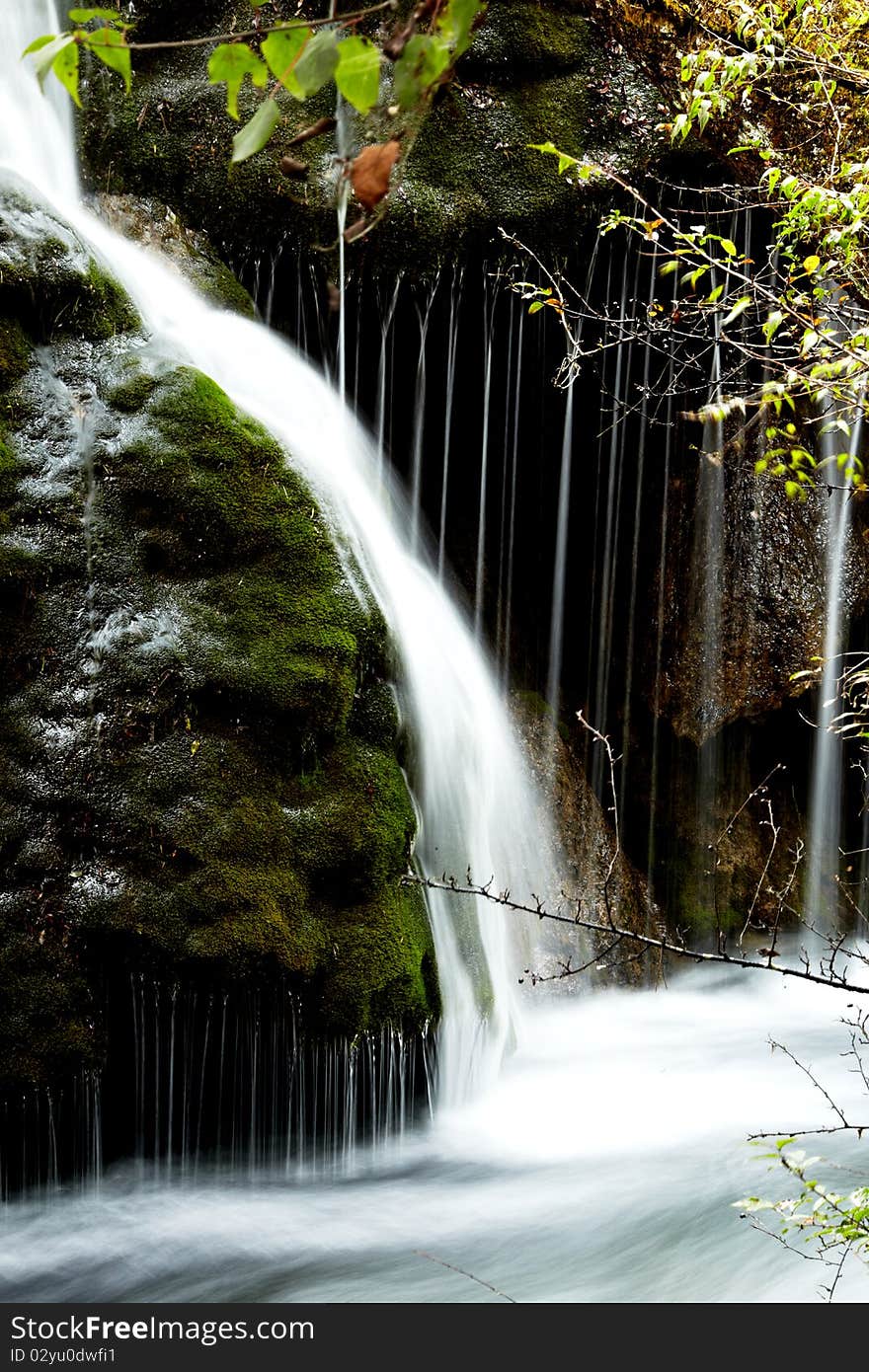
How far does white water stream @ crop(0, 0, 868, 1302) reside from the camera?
373 centimetres

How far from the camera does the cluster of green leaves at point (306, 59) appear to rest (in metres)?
1.13

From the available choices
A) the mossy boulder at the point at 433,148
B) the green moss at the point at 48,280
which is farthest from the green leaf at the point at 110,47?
the mossy boulder at the point at 433,148

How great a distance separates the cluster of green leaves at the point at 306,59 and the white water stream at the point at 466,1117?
351 centimetres

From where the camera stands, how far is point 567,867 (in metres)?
7.60

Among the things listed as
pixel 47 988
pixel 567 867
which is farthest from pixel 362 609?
pixel 567 867

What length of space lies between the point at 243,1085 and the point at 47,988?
844 mm

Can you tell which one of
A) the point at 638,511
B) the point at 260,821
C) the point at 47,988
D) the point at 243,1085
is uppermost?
the point at 638,511

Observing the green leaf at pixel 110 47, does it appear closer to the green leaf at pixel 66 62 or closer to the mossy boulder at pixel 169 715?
the green leaf at pixel 66 62

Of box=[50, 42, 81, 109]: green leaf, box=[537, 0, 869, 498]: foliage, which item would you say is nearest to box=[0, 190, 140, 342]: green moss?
box=[537, 0, 869, 498]: foliage

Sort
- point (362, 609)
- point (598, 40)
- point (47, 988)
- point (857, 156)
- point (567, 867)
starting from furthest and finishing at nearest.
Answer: point (567, 867) < point (598, 40) < point (857, 156) < point (362, 609) < point (47, 988)

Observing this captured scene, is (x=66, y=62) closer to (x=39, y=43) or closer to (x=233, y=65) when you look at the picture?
(x=39, y=43)

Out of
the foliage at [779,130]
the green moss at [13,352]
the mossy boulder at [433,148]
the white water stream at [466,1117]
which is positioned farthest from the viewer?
the mossy boulder at [433,148]

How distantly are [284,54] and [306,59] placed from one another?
0.13 feet

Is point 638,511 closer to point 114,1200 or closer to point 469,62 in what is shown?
point 469,62
